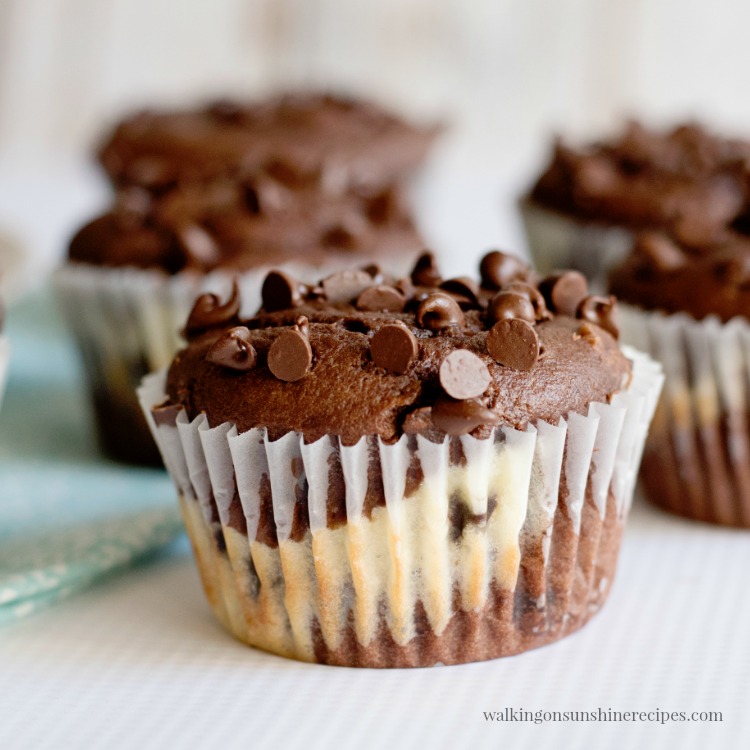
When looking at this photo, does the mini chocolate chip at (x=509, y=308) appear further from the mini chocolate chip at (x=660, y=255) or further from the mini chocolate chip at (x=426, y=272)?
the mini chocolate chip at (x=660, y=255)

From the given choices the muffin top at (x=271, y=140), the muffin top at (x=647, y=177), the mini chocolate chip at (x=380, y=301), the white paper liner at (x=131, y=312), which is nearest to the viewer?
the mini chocolate chip at (x=380, y=301)

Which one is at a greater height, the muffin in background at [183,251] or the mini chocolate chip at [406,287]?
the mini chocolate chip at [406,287]

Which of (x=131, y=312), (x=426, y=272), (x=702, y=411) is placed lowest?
A: (x=702, y=411)

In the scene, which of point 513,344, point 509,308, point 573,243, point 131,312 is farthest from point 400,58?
point 513,344

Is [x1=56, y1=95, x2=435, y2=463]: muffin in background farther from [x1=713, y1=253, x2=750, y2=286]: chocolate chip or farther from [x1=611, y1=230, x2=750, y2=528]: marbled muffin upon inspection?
[x1=713, y1=253, x2=750, y2=286]: chocolate chip

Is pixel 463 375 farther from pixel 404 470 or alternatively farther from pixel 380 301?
pixel 380 301

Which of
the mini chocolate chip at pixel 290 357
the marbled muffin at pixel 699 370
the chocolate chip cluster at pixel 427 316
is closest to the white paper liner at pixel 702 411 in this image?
the marbled muffin at pixel 699 370
